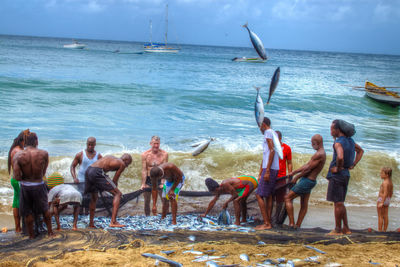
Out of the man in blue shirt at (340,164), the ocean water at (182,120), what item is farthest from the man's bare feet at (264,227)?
the ocean water at (182,120)

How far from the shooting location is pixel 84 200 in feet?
22.0

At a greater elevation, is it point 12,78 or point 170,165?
point 12,78

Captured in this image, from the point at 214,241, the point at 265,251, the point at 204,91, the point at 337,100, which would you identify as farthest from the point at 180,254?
the point at 337,100

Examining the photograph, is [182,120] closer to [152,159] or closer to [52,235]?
[152,159]

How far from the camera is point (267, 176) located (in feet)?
21.0

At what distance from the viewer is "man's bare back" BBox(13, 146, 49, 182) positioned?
545 centimetres

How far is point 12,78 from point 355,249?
88.8 feet

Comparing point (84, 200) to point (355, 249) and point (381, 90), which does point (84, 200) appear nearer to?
point (355, 249)

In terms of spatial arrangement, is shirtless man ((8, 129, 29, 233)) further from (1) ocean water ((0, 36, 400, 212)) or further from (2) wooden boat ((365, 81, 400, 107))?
(2) wooden boat ((365, 81, 400, 107))

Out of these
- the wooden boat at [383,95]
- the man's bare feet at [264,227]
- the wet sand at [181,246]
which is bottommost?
the man's bare feet at [264,227]

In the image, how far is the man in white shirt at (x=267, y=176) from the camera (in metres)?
6.37

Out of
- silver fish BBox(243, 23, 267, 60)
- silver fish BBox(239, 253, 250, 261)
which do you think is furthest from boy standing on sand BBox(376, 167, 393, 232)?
silver fish BBox(243, 23, 267, 60)

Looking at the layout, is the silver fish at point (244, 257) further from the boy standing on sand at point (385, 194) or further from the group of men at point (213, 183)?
the boy standing on sand at point (385, 194)


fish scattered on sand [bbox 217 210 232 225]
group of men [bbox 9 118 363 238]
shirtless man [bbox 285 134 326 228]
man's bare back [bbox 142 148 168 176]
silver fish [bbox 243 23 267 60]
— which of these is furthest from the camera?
man's bare back [bbox 142 148 168 176]
